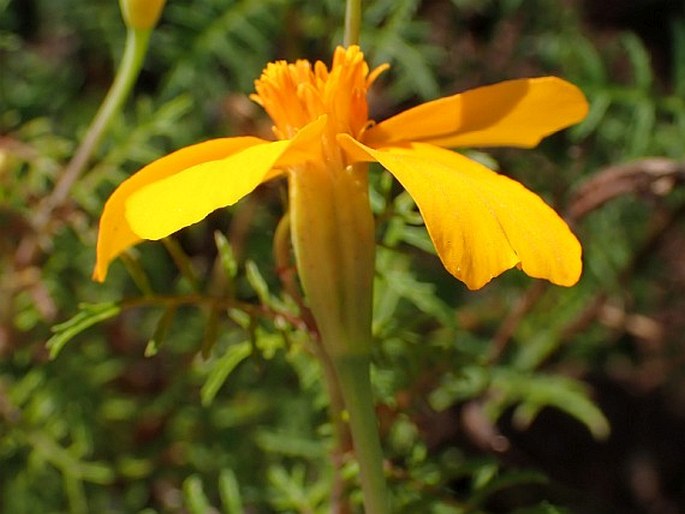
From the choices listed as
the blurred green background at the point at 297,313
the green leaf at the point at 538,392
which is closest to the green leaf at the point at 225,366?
the blurred green background at the point at 297,313

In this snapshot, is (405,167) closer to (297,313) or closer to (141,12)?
(297,313)

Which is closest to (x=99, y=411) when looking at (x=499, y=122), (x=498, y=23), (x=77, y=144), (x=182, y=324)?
(x=182, y=324)

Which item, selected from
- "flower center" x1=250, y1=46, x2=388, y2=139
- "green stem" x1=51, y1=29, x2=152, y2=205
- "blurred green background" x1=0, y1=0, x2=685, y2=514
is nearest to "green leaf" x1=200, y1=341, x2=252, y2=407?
"blurred green background" x1=0, y1=0, x2=685, y2=514

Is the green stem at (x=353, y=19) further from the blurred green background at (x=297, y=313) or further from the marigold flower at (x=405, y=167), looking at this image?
the blurred green background at (x=297, y=313)

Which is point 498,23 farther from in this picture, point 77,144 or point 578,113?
point 578,113

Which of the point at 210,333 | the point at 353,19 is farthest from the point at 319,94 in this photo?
the point at 210,333
